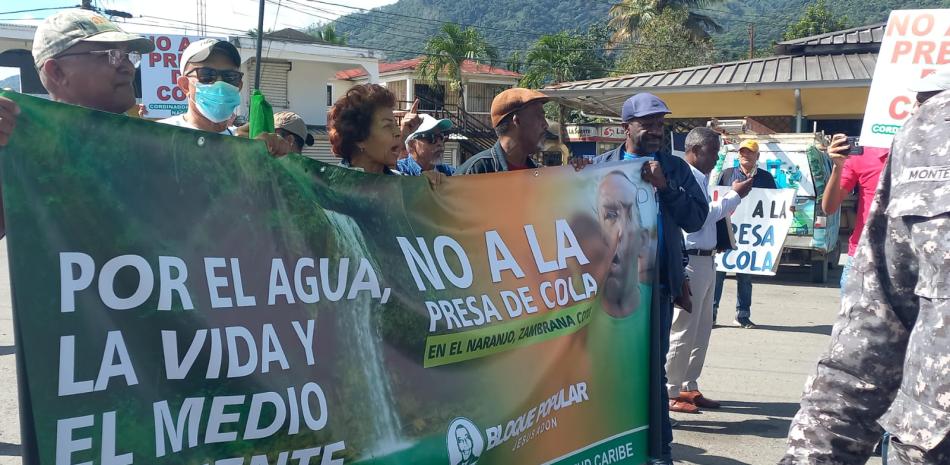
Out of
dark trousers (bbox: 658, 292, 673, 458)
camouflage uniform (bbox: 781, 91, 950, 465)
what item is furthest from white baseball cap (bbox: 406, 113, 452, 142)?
camouflage uniform (bbox: 781, 91, 950, 465)

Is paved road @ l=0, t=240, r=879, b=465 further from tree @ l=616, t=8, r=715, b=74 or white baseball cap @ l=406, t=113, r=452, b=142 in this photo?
tree @ l=616, t=8, r=715, b=74

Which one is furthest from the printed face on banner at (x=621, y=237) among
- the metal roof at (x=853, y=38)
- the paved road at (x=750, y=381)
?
the metal roof at (x=853, y=38)

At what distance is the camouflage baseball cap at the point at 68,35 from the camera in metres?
2.99

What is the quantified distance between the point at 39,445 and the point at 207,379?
1.66ft

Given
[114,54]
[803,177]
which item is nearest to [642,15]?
[803,177]

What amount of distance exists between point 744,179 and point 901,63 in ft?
8.99

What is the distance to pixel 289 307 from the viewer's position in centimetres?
299

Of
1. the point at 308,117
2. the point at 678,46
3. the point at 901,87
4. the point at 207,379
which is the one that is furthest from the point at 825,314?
the point at 308,117

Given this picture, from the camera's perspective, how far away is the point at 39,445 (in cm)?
237

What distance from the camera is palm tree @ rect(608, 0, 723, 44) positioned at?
5131 centimetres

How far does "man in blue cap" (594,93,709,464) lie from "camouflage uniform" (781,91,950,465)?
9.06 feet

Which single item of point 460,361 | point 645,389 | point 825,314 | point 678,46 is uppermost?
point 678,46

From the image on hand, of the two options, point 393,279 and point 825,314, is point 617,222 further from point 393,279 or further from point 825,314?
point 825,314

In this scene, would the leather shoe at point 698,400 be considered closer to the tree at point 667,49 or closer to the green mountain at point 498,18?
the tree at point 667,49
